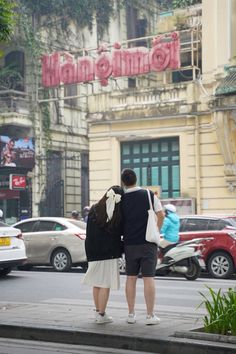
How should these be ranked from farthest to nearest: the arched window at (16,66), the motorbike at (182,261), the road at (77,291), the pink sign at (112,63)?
the arched window at (16,66), the pink sign at (112,63), the motorbike at (182,261), the road at (77,291)

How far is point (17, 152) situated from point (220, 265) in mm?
16872

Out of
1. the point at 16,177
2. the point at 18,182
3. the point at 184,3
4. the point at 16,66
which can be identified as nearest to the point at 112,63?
the point at 184,3

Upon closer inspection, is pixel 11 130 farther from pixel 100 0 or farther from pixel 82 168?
pixel 100 0

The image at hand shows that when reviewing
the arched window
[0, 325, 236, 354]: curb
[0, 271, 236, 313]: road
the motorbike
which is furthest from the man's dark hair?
the arched window

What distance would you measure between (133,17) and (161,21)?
722 centimetres

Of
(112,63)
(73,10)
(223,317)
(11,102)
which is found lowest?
(223,317)

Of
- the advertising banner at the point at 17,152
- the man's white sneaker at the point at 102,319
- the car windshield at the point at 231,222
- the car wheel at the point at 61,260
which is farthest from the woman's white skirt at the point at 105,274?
the advertising banner at the point at 17,152

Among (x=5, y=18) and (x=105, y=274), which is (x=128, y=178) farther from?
(x=5, y=18)

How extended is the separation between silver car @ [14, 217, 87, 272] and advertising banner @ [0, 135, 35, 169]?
1270 cm

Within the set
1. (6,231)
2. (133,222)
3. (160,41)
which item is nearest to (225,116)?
(160,41)

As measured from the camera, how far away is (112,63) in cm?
2864

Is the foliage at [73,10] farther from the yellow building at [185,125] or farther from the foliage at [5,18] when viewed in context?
the foliage at [5,18]

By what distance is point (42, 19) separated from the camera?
110 ft

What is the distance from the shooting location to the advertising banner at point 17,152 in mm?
30703
